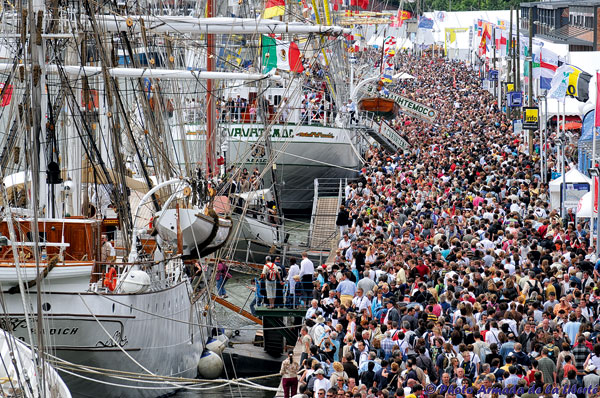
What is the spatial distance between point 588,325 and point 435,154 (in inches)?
1230

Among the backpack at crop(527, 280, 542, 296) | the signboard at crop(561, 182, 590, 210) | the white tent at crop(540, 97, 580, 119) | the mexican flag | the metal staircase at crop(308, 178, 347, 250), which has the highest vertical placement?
the mexican flag

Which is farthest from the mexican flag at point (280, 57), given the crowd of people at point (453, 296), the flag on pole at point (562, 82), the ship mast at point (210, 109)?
the flag on pole at point (562, 82)

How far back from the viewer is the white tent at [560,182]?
34.6 meters

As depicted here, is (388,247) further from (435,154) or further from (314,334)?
(435,154)

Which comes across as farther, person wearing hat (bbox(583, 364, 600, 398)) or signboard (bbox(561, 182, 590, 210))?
signboard (bbox(561, 182, 590, 210))

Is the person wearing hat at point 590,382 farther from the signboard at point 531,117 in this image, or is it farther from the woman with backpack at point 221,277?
the signboard at point 531,117

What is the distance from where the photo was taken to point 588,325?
785 inches

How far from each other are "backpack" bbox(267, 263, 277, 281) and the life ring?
170 inches

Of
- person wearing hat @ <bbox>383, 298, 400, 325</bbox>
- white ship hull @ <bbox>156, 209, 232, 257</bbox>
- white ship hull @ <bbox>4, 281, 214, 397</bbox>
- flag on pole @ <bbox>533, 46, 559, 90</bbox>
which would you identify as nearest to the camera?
person wearing hat @ <bbox>383, 298, 400, 325</bbox>

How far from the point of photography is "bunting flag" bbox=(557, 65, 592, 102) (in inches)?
1539

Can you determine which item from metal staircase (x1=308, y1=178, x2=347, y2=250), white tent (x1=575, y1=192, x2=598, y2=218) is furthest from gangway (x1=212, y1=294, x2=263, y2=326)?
white tent (x1=575, y1=192, x2=598, y2=218)

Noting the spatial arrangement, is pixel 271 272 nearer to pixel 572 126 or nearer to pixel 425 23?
pixel 572 126

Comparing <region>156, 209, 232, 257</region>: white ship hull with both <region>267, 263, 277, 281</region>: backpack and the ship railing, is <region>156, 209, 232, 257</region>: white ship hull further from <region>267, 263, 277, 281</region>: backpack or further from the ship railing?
<region>267, 263, 277, 281</region>: backpack

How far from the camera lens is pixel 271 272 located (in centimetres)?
2967
